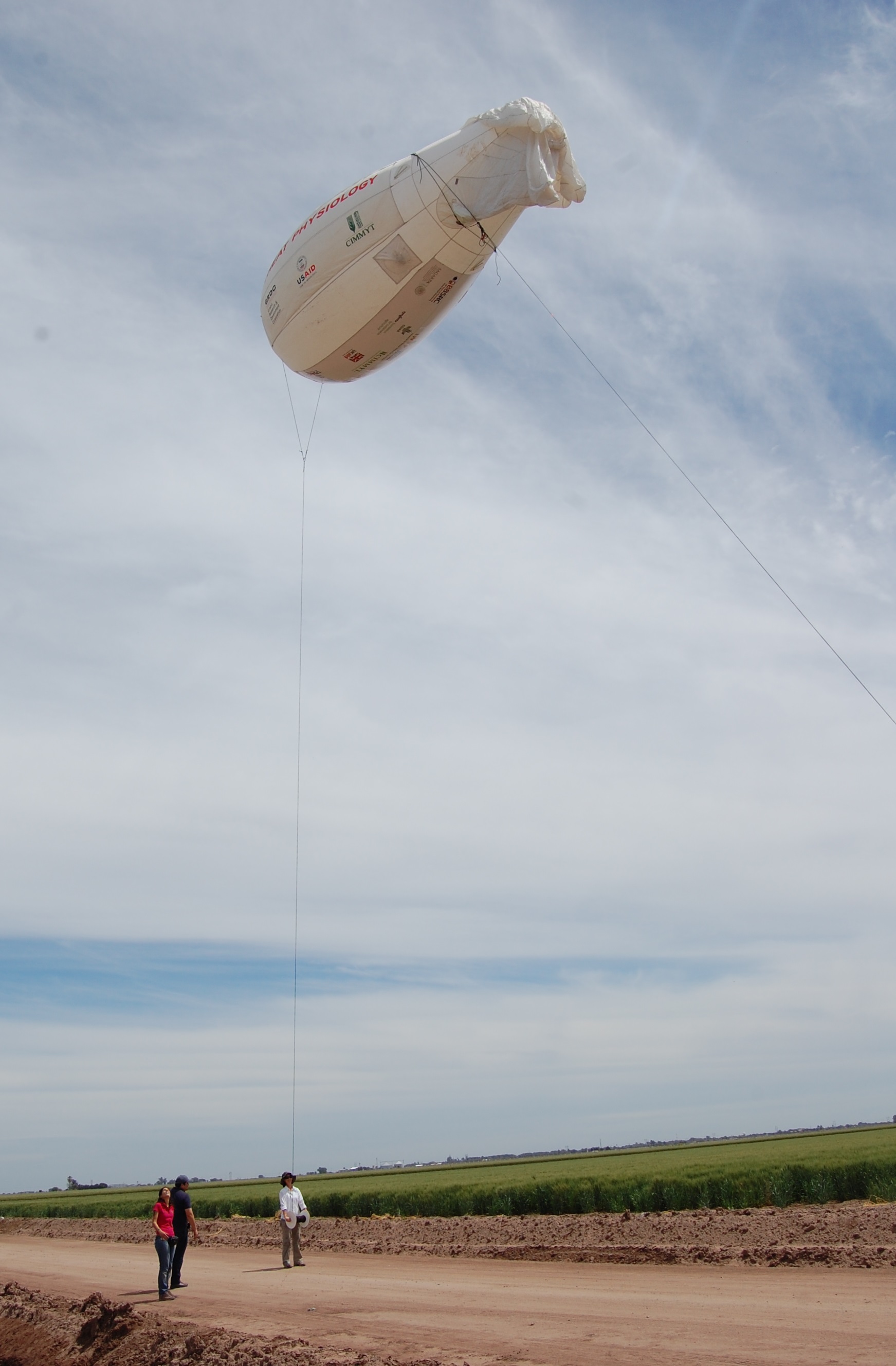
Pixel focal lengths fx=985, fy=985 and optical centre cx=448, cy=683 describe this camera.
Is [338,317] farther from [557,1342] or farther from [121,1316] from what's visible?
[121,1316]

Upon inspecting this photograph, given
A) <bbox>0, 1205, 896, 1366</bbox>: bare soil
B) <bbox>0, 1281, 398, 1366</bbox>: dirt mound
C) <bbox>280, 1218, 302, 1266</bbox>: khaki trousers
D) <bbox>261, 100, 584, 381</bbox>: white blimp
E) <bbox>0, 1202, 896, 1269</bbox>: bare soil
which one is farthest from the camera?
<bbox>280, 1218, 302, 1266</bbox>: khaki trousers

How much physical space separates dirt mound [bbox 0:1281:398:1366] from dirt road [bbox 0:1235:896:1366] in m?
0.53

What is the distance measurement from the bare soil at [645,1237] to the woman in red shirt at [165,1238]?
25.5ft

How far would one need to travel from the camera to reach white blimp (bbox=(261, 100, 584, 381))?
15.7 m

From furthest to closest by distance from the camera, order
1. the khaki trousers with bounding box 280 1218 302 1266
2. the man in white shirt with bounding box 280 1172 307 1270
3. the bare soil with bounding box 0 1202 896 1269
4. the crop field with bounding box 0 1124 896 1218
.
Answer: the crop field with bounding box 0 1124 896 1218 < the khaki trousers with bounding box 280 1218 302 1266 < the man in white shirt with bounding box 280 1172 307 1270 < the bare soil with bounding box 0 1202 896 1269

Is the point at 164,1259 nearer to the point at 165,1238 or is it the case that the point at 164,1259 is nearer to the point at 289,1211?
the point at 165,1238

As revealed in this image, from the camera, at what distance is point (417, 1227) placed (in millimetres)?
30547

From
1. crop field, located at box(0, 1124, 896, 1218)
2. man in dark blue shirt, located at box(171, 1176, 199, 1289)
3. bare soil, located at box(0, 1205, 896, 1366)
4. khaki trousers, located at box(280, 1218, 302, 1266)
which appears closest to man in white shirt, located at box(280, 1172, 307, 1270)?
khaki trousers, located at box(280, 1218, 302, 1266)

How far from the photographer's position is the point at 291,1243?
2331 centimetres

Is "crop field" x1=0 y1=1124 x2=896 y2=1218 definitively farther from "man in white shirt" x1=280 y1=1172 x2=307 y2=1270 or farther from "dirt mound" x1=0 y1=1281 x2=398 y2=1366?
"dirt mound" x1=0 y1=1281 x2=398 y2=1366

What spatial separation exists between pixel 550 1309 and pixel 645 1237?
31.2 feet

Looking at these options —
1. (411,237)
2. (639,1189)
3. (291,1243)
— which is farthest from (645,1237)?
(411,237)

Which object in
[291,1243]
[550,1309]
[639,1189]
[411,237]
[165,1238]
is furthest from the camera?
[639,1189]

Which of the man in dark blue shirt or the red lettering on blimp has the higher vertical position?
the red lettering on blimp
